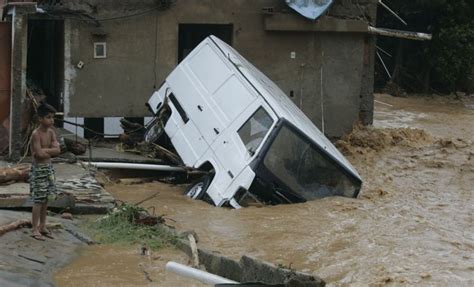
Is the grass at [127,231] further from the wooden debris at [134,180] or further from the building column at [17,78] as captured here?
the building column at [17,78]

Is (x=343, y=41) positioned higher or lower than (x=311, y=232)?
higher

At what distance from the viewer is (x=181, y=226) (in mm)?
10445

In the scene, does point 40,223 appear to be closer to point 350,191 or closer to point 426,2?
point 350,191

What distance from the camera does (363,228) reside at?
35.5 ft

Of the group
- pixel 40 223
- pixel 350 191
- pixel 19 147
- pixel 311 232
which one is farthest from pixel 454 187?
pixel 40 223

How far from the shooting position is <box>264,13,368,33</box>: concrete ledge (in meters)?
16.1

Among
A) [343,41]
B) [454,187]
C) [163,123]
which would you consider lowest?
[454,187]

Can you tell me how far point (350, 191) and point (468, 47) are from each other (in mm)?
18226

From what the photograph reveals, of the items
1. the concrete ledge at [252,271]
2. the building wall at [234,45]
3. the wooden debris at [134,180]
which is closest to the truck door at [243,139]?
the wooden debris at [134,180]

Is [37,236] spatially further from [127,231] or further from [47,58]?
[47,58]

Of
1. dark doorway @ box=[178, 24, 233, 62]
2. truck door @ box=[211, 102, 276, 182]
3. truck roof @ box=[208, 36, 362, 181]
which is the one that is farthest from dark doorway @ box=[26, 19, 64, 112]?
truck door @ box=[211, 102, 276, 182]

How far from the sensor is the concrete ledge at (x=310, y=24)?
16.1m

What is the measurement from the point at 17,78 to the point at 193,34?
5.86 meters

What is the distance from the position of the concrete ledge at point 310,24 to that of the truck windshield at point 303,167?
520 cm
